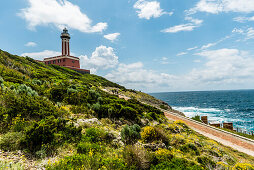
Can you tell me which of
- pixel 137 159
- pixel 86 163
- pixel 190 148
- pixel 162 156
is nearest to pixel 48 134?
pixel 86 163

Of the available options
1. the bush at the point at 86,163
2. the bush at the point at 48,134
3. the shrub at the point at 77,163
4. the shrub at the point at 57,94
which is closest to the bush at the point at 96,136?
the bush at the point at 48,134

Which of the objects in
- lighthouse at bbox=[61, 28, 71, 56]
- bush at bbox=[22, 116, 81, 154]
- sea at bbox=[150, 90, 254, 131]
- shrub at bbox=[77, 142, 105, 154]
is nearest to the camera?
bush at bbox=[22, 116, 81, 154]

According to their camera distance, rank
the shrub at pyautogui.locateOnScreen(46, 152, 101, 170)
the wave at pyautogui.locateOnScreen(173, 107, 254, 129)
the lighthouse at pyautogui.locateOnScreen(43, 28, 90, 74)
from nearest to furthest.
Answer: the shrub at pyautogui.locateOnScreen(46, 152, 101, 170) → the wave at pyautogui.locateOnScreen(173, 107, 254, 129) → the lighthouse at pyautogui.locateOnScreen(43, 28, 90, 74)

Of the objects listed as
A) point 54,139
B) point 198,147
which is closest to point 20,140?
point 54,139

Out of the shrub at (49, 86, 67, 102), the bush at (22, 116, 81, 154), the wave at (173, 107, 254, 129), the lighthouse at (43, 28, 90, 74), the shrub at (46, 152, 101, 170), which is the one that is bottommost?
the wave at (173, 107, 254, 129)

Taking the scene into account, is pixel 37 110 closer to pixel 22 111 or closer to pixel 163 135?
pixel 22 111

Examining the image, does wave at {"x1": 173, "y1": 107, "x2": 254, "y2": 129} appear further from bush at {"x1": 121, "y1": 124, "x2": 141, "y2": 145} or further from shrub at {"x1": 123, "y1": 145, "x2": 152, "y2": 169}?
shrub at {"x1": 123, "y1": 145, "x2": 152, "y2": 169}

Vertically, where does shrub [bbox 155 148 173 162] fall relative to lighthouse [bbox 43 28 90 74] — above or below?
below

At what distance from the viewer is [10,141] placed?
15.4ft

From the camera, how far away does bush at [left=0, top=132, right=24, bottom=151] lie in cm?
452

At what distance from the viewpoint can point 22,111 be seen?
6.27 meters

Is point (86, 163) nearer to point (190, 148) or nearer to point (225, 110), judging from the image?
point (190, 148)

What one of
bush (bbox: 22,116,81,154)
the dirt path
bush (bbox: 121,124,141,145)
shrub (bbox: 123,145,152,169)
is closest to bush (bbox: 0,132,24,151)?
bush (bbox: 22,116,81,154)

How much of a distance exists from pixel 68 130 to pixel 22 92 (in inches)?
181
